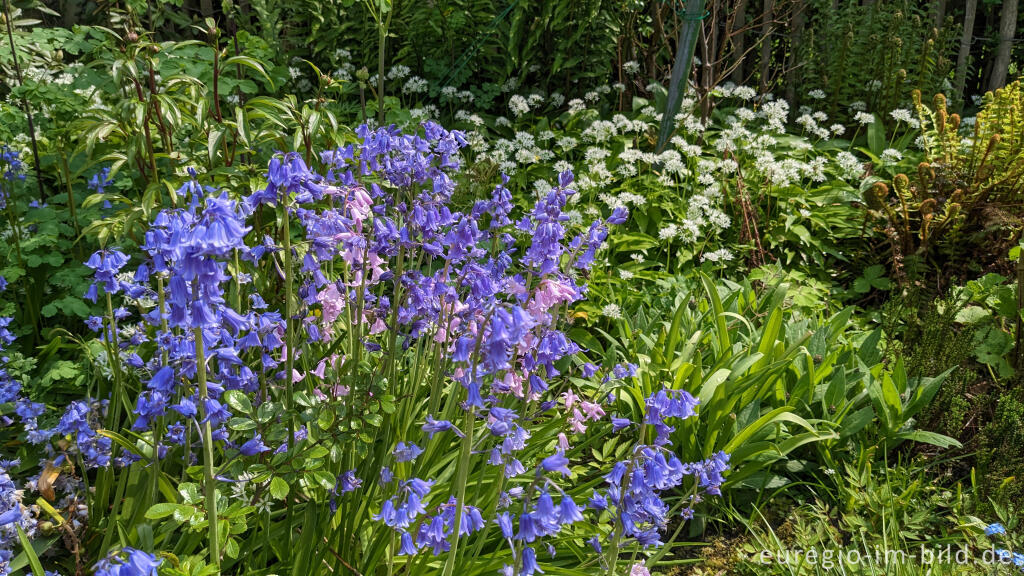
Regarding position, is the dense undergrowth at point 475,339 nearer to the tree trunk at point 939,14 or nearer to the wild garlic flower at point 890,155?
the wild garlic flower at point 890,155

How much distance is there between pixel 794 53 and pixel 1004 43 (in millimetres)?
1639

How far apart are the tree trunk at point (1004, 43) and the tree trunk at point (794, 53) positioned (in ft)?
5.01

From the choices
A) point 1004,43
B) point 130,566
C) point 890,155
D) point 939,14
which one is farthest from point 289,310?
point 939,14

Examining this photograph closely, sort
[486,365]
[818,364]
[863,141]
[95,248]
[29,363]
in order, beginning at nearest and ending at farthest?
[486,365] < [29,363] < [818,364] < [95,248] < [863,141]

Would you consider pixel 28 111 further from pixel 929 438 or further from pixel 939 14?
pixel 939 14

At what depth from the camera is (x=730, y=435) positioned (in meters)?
2.71

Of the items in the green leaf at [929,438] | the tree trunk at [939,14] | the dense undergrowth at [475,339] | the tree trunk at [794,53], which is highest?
the tree trunk at [939,14]

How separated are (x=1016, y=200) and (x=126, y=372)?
15.2 ft

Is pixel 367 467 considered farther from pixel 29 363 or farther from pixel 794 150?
pixel 794 150

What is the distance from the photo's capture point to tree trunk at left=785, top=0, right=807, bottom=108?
6.04m

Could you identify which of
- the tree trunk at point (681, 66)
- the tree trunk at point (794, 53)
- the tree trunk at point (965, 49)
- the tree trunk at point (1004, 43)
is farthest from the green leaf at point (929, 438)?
the tree trunk at point (1004, 43)

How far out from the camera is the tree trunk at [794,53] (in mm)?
6035

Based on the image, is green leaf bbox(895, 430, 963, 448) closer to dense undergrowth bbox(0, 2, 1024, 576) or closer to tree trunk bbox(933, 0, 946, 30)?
dense undergrowth bbox(0, 2, 1024, 576)

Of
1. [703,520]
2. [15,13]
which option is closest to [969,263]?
[703,520]
